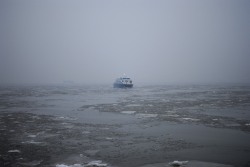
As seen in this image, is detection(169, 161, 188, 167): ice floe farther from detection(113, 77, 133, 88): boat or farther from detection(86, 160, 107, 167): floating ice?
detection(113, 77, 133, 88): boat

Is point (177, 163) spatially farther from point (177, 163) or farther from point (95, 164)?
point (95, 164)

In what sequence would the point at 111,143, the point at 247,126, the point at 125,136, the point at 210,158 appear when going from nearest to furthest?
the point at 210,158 → the point at 111,143 → the point at 125,136 → the point at 247,126

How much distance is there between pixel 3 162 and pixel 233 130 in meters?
14.4

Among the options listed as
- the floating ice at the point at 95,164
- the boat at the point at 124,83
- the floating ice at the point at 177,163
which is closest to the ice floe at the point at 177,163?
the floating ice at the point at 177,163

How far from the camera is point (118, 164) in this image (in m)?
10.1

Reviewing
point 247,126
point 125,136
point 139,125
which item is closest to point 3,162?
point 125,136

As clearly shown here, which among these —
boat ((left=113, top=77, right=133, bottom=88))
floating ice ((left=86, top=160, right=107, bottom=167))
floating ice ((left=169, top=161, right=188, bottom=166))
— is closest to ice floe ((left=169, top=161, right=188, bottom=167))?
floating ice ((left=169, top=161, right=188, bottom=166))

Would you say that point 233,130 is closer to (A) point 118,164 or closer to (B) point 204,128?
(B) point 204,128

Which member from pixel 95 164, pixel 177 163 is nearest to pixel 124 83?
pixel 95 164

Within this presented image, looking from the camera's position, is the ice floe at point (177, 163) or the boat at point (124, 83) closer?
the ice floe at point (177, 163)

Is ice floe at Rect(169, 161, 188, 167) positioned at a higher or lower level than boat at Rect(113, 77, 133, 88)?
lower

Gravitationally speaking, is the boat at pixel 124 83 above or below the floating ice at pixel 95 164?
above

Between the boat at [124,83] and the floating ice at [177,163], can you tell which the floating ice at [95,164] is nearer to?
the floating ice at [177,163]

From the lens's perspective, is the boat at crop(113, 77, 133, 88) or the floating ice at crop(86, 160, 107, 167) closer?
the floating ice at crop(86, 160, 107, 167)
